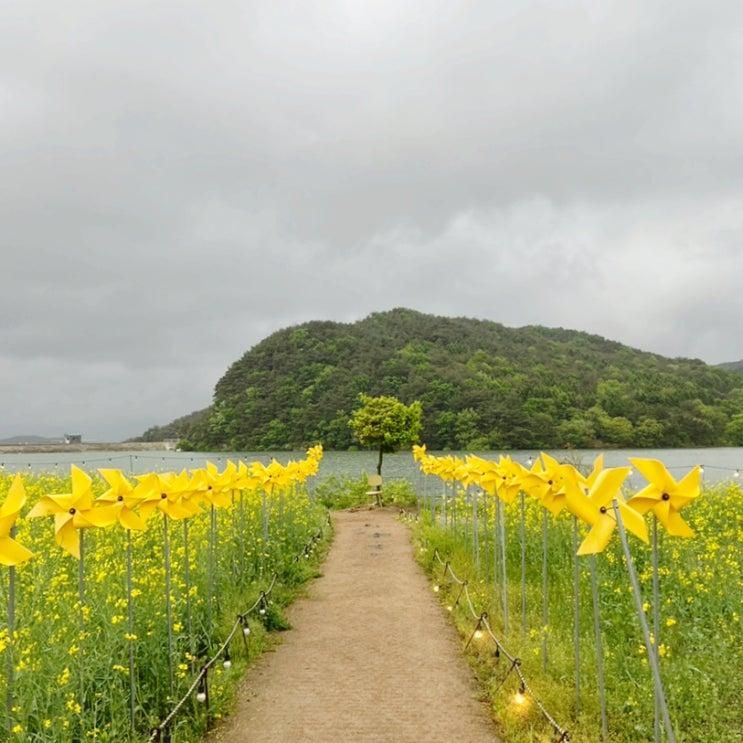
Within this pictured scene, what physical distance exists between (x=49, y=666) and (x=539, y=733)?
128 inches

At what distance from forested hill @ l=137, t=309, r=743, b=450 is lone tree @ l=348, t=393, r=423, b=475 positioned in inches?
379

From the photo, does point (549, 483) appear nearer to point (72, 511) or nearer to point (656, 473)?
point (656, 473)

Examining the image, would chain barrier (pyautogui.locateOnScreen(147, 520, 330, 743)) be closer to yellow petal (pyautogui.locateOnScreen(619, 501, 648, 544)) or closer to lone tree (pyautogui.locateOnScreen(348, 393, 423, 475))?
yellow petal (pyautogui.locateOnScreen(619, 501, 648, 544))

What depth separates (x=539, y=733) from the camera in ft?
15.2

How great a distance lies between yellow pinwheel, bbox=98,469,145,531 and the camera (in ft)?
14.9

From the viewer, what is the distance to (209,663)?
5.12 m

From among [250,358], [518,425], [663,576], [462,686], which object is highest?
[250,358]

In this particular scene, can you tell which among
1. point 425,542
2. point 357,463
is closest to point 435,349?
point 357,463

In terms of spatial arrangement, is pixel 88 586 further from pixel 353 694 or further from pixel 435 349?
pixel 435 349

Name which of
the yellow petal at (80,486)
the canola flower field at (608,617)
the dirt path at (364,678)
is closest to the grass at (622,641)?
the canola flower field at (608,617)

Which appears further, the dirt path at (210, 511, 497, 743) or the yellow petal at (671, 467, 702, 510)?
the dirt path at (210, 511, 497, 743)

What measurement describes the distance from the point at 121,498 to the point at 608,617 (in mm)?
4645

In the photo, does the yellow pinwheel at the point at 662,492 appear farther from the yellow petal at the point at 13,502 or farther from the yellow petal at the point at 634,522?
the yellow petal at the point at 13,502

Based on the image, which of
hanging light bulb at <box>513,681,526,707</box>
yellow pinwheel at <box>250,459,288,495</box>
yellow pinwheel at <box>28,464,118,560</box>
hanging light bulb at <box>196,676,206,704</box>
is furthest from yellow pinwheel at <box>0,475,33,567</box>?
yellow pinwheel at <box>250,459,288,495</box>
